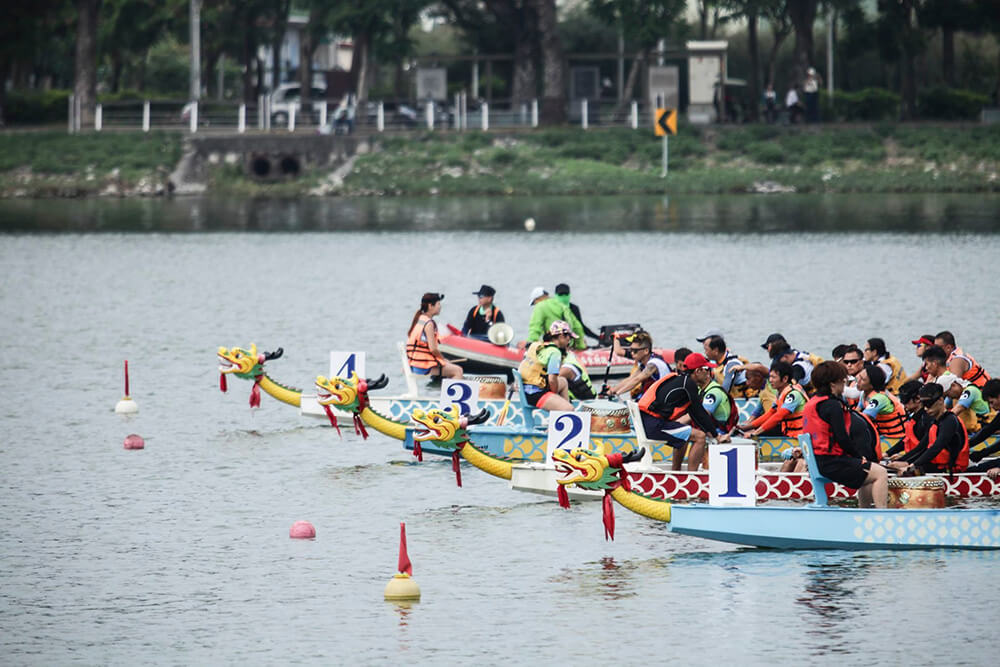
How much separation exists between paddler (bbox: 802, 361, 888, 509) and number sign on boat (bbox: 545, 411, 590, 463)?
7.76 feet

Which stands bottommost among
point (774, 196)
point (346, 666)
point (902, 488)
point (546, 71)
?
point (346, 666)

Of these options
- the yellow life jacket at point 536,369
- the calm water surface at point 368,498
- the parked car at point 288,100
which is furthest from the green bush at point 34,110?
the yellow life jacket at point 536,369

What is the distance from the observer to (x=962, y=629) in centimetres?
1673

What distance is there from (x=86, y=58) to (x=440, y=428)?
60370 mm

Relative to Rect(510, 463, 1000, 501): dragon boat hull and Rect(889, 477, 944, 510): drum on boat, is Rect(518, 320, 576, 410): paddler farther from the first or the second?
Rect(889, 477, 944, 510): drum on boat

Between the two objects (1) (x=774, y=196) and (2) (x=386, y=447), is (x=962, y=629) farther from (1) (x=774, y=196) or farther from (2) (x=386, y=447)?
(1) (x=774, y=196)

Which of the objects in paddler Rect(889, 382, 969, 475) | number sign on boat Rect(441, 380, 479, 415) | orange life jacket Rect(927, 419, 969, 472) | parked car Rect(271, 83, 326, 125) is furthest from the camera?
parked car Rect(271, 83, 326, 125)

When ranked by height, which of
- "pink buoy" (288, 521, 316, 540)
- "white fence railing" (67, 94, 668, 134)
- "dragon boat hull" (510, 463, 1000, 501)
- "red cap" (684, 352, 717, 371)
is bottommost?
"pink buoy" (288, 521, 316, 540)

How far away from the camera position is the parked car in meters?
76.2

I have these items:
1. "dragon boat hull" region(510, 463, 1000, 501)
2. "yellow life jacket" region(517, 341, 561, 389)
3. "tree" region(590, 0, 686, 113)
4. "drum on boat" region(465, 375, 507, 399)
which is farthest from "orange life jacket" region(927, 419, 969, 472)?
"tree" region(590, 0, 686, 113)

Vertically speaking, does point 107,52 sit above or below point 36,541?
above

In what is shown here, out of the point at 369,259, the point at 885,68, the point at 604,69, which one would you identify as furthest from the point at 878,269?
the point at 885,68

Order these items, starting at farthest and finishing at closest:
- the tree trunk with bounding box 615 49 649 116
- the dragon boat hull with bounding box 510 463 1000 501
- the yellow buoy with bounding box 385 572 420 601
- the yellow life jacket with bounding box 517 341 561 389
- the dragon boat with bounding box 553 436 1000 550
Answer: the tree trunk with bounding box 615 49 649 116 < the yellow life jacket with bounding box 517 341 561 389 < the dragon boat hull with bounding box 510 463 1000 501 < the dragon boat with bounding box 553 436 1000 550 < the yellow buoy with bounding box 385 572 420 601

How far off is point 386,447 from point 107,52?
65503 mm
